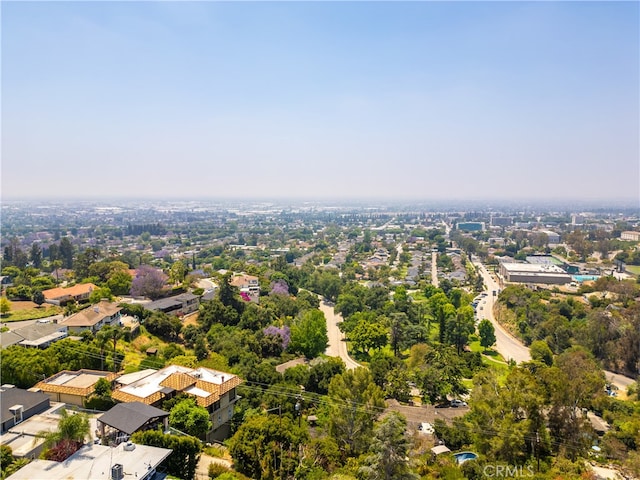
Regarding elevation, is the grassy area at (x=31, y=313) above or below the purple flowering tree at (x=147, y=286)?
below

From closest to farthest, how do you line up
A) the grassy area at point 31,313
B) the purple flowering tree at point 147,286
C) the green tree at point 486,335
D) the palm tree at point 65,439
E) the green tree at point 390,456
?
the palm tree at point 65,439
the green tree at point 390,456
the grassy area at point 31,313
the purple flowering tree at point 147,286
the green tree at point 486,335

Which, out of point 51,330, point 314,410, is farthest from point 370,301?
point 51,330

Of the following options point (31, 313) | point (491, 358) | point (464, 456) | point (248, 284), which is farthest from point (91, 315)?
point (491, 358)

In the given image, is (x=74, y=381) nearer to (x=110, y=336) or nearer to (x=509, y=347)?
(x=110, y=336)

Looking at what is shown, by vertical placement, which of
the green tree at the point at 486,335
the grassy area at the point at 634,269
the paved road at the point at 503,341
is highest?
the grassy area at the point at 634,269

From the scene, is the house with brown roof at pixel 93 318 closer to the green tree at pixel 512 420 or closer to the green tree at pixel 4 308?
the green tree at pixel 4 308

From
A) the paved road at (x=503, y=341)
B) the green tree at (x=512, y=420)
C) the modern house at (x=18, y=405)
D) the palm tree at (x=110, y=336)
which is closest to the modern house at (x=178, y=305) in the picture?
the palm tree at (x=110, y=336)

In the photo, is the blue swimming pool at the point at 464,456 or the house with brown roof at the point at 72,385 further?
the house with brown roof at the point at 72,385

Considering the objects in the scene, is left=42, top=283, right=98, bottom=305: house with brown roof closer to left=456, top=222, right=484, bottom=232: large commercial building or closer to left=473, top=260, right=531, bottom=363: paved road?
left=473, top=260, right=531, bottom=363: paved road
